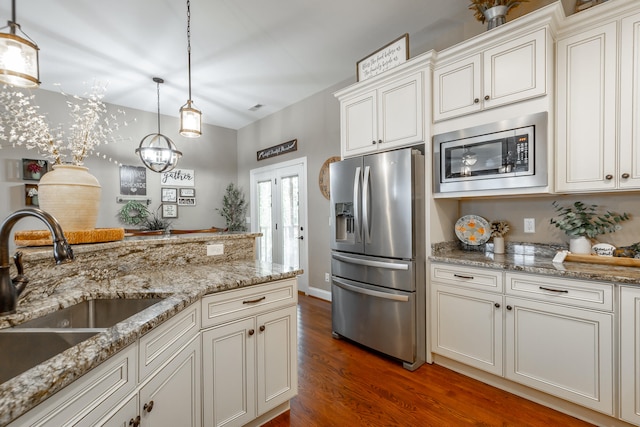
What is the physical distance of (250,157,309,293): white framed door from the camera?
4.40 meters

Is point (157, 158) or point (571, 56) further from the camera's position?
point (157, 158)

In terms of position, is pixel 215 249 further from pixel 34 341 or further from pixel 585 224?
pixel 585 224

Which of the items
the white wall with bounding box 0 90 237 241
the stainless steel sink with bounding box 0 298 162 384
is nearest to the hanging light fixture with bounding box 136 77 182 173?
the white wall with bounding box 0 90 237 241

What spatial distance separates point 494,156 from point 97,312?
2506 millimetres

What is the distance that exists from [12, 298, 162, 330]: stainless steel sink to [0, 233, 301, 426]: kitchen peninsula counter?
30mm

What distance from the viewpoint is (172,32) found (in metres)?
2.77

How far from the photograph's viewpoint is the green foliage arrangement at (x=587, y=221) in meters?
1.97

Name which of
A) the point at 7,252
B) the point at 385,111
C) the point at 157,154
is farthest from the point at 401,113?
the point at 157,154

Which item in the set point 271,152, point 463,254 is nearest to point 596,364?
point 463,254

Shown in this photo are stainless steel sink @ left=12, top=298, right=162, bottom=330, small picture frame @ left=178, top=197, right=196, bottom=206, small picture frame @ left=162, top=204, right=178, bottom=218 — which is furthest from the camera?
small picture frame @ left=178, top=197, right=196, bottom=206

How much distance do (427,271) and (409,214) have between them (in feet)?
1.64

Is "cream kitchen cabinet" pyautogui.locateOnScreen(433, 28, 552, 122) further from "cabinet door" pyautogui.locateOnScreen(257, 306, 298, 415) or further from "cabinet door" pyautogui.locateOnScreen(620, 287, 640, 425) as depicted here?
"cabinet door" pyautogui.locateOnScreen(257, 306, 298, 415)

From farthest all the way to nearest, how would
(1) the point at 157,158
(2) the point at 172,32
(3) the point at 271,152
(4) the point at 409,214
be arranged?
(3) the point at 271,152 → (1) the point at 157,158 → (2) the point at 172,32 → (4) the point at 409,214

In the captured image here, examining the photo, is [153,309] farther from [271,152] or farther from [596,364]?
[271,152]
